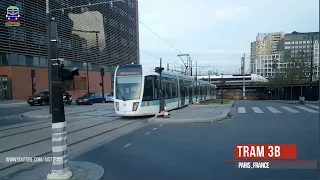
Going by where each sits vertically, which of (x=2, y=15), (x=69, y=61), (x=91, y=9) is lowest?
(x=69, y=61)

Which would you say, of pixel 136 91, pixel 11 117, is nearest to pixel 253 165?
pixel 136 91

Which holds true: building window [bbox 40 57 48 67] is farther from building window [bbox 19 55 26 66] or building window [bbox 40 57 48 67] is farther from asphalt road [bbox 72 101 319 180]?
asphalt road [bbox 72 101 319 180]

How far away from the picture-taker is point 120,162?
6773 millimetres

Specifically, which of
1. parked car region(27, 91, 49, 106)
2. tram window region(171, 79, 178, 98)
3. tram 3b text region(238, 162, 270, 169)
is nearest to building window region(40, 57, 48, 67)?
parked car region(27, 91, 49, 106)

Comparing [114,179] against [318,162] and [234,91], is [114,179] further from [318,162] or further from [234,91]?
[234,91]

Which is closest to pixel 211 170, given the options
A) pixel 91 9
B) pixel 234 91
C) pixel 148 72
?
pixel 148 72

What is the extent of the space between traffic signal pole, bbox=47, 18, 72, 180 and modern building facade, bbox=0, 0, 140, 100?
21.9 metres

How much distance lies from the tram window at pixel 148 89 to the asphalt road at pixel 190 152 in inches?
169

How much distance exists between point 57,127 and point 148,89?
10.5 m

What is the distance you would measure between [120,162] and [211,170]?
2.22m

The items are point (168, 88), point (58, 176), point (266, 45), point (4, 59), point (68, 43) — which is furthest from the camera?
point (266, 45)

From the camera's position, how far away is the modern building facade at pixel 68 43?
3641 centimetres

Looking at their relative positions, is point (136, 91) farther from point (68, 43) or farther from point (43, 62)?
point (68, 43)

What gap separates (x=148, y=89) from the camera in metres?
16.0
